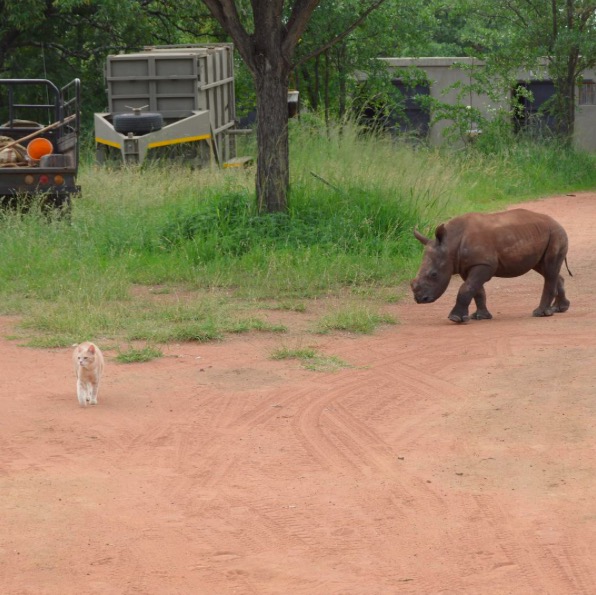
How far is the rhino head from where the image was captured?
9609 mm

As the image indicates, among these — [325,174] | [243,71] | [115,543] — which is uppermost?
[243,71]

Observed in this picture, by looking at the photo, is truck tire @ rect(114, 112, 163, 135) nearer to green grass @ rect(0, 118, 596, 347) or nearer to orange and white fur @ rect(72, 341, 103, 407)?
green grass @ rect(0, 118, 596, 347)

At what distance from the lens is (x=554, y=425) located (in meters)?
6.61

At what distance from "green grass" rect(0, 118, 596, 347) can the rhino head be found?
44 centimetres

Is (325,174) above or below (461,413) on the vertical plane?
above

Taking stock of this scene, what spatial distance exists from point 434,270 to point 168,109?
10195mm

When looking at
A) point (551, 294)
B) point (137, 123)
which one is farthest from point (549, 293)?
point (137, 123)

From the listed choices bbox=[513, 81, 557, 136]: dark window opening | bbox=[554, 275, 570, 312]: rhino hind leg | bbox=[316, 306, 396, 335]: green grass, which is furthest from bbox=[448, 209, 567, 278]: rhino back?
bbox=[513, 81, 557, 136]: dark window opening

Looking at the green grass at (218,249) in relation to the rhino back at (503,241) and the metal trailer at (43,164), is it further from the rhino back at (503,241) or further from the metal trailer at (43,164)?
the rhino back at (503,241)

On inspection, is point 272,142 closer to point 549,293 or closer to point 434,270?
point 434,270

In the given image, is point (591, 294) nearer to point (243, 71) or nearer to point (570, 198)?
point (570, 198)

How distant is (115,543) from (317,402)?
8.00ft

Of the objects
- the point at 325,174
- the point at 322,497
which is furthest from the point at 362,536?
the point at 325,174

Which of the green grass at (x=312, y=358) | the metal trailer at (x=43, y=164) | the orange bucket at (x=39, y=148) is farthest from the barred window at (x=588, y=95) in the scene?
the green grass at (x=312, y=358)
